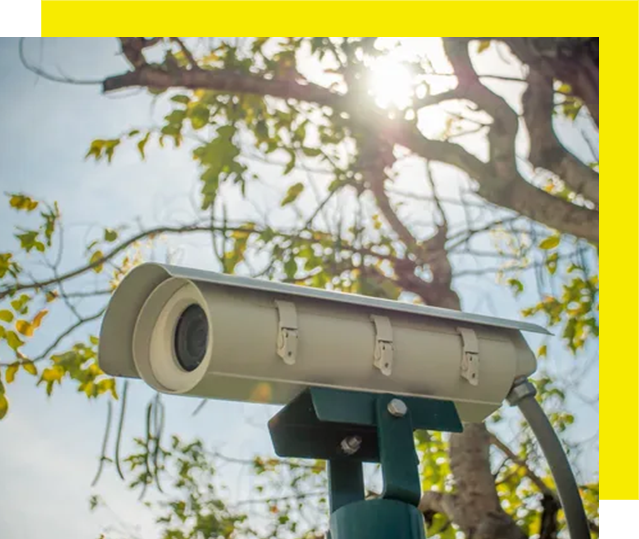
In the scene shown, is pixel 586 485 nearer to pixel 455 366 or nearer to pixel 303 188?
pixel 303 188

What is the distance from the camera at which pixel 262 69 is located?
3076 millimetres

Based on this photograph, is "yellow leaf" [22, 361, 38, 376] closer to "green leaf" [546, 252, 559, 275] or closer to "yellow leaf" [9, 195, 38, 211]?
"yellow leaf" [9, 195, 38, 211]

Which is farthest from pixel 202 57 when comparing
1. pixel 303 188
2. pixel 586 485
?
pixel 586 485

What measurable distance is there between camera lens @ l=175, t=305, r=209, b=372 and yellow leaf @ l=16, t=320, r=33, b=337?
130 cm

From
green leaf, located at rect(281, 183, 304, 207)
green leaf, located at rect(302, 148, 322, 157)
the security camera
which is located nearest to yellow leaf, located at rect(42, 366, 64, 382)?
green leaf, located at rect(281, 183, 304, 207)

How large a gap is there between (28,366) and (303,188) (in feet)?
3.50

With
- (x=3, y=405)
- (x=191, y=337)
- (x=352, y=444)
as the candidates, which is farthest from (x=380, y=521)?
(x=3, y=405)

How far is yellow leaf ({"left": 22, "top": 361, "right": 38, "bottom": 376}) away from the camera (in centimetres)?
265

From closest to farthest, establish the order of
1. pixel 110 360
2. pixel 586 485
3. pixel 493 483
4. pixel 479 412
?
pixel 110 360, pixel 479 412, pixel 493 483, pixel 586 485

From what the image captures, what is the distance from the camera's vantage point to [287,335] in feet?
4.58

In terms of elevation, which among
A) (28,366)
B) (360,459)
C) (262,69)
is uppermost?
(262,69)

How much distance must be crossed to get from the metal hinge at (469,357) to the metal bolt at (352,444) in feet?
0.73

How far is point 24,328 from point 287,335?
1478mm

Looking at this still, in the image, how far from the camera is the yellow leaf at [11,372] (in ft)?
8.59
